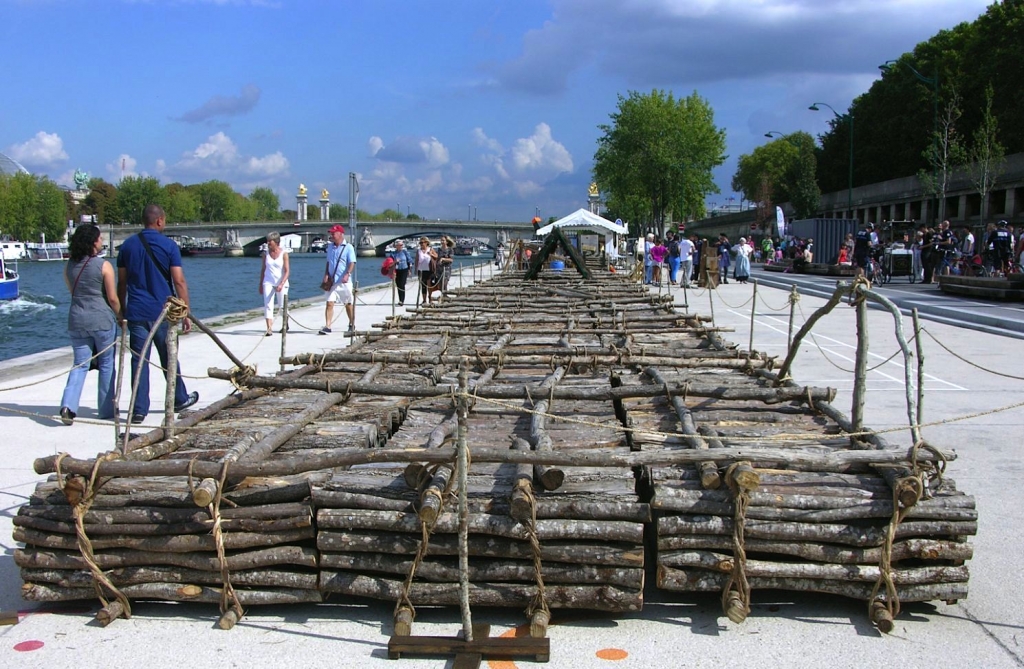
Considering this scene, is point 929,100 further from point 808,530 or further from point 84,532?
point 84,532

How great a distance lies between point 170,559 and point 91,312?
192 inches

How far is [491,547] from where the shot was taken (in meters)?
4.02

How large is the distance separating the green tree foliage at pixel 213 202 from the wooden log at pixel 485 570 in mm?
170410

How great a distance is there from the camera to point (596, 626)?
4.05 metres

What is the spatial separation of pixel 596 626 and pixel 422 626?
2.68 feet

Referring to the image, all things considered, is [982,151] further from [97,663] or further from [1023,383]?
[97,663]

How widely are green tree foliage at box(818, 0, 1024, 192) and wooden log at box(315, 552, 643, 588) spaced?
40.2m

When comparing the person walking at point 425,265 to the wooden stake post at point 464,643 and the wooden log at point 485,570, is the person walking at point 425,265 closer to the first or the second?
the wooden log at point 485,570

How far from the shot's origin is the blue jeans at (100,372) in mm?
8109

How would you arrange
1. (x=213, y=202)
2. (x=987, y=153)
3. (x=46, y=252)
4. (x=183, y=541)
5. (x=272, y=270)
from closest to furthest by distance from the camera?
(x=183, y=541), (x=272, y=270), (x=987, y=153), (x=46, y=252), (x=213, y=202)

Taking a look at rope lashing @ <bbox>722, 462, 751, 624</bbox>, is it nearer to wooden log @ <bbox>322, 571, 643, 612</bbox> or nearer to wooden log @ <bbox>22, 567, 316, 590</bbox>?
wooden log @ <bbox>322, 571, 643, 612</bbox>

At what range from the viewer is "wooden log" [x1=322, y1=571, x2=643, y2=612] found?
3.96 metres

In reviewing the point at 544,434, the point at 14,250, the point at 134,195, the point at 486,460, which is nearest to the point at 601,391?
the point at 544,434

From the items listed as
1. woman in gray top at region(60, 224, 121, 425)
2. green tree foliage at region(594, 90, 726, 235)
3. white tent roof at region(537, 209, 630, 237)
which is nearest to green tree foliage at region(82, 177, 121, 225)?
green tree foliage at region(594, 90, 726, 235)
